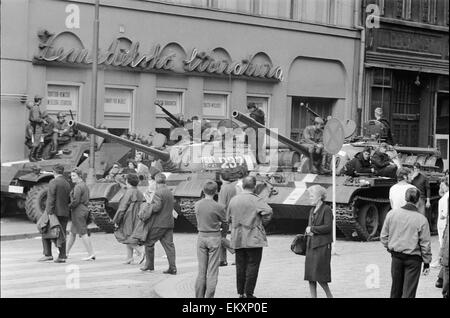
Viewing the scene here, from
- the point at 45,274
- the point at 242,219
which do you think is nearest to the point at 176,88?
the point at 45,274

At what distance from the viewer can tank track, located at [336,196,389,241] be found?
20.0 metres

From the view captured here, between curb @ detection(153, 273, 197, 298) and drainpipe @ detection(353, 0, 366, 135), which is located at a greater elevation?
drainpipe @ detection(353, 0, 366, 135)

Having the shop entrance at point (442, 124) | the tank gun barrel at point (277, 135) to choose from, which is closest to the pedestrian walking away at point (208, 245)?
the tank gun barrel at point (277, 135)

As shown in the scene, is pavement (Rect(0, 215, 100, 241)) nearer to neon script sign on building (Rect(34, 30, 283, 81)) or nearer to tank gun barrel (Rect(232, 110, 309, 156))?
neon script sign on building (Rect(34, 30, 283, 81))

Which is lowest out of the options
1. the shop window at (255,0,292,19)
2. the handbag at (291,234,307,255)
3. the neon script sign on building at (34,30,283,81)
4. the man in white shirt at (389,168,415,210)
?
the handbag at (291,234,307,255)

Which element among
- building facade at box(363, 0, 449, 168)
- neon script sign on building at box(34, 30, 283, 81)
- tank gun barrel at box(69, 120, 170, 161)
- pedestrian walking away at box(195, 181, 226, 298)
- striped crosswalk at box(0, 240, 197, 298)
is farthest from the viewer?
building facade at box(363, 0, 449, 168)

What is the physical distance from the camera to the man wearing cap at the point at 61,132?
19734 mm

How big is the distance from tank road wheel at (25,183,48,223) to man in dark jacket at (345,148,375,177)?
6467 mm

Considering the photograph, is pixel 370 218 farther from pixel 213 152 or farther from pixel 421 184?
pixel 213 152

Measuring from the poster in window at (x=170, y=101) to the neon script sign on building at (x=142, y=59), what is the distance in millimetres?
762

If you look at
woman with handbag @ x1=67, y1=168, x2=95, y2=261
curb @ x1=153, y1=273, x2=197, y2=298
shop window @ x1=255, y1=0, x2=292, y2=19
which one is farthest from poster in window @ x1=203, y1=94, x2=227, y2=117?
curb @ x1=153, y1=273, x2=197, y2=298

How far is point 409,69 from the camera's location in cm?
2509

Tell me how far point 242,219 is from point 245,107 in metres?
8.37

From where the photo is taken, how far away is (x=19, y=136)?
17.5 meters
